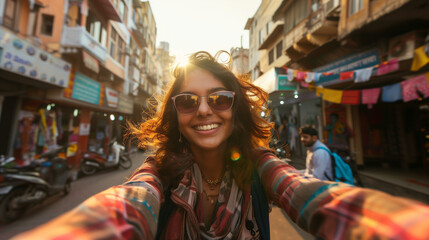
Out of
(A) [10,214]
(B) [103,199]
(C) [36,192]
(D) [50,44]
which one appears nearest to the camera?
(B) [103,199]

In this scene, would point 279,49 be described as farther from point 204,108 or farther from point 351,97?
point 204,108

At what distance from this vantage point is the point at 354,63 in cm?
812

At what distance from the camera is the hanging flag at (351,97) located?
7219 mm

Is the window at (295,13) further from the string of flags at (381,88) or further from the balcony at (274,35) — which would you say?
the string of flags at (381,88)

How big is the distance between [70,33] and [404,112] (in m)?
15.9

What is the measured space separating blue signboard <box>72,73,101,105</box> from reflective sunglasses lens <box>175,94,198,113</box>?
8.88 metres

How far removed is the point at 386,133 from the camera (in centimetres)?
915

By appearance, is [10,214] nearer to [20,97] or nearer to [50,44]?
[20,97]

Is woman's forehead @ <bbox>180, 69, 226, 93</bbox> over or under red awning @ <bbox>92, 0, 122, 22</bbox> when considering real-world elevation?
under

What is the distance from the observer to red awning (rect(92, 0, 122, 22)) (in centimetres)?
955

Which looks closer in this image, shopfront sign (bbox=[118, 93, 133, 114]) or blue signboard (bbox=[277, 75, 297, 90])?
blue signboard (bbox=[277, 75, 297, 90])

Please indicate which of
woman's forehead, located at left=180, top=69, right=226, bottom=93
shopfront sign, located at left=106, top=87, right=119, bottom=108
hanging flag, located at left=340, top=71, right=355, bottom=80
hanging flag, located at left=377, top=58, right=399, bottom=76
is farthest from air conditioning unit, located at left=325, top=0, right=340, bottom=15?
shopfront sign, located at left=106, top=87, right=119, bottom=108

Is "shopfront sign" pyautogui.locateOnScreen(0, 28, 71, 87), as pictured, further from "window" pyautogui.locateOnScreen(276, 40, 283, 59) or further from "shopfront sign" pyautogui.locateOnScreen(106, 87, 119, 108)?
"window" pyautogui.locateOnScreen(276, 40, 283, 59)

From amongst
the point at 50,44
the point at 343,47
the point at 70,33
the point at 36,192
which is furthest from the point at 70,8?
the point at 343,47
